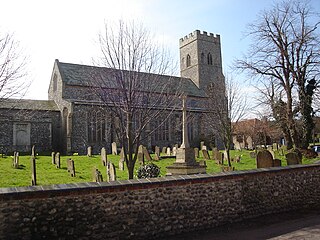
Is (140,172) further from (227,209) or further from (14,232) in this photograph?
(14,232)

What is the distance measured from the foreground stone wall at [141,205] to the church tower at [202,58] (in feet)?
117

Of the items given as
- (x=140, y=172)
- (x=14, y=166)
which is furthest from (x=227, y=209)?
(x=14, y=166)

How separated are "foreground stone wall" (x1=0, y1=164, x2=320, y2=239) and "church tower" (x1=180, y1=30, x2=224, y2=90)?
3557 cm

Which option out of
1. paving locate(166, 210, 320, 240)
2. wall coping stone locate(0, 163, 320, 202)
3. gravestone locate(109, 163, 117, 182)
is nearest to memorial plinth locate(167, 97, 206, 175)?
gravestone locate(109, 163, 117, 182)

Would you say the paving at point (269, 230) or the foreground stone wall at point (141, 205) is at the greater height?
the foreground stone wall at point (141, 205)

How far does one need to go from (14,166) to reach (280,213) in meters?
13.0

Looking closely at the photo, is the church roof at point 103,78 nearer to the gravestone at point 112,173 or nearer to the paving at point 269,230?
the gravestone at point 112,173

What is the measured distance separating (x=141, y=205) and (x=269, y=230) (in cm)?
318

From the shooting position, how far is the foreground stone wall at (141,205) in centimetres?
545

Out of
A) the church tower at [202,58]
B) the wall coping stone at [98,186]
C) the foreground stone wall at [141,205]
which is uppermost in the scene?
the church tower at [202,58]

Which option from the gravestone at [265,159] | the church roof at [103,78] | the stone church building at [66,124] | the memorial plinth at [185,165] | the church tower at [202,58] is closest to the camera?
the church roof at [103,78]

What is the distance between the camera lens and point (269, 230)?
700cm

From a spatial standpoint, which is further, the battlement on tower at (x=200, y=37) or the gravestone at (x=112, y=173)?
the battlement on tower at (x=200, y=37)

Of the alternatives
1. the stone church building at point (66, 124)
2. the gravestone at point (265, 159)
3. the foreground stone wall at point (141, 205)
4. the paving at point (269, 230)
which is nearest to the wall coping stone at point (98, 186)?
the foreground stone wall at point (141, 205)
